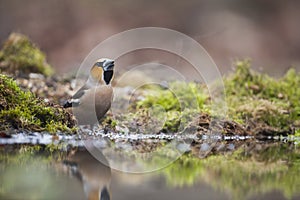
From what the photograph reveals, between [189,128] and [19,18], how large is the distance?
8327 mm

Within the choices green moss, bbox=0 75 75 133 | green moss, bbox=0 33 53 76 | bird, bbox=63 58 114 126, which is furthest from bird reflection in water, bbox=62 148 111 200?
green moss, bbox=0 33 53 76

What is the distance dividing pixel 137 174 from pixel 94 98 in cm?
182

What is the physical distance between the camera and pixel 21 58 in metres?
7.77

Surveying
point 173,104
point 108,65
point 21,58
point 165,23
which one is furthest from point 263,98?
point 165,23

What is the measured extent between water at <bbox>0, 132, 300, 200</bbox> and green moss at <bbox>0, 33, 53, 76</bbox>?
11.2 ft

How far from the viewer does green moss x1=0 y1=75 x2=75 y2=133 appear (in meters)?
4.54

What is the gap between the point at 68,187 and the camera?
2678mm

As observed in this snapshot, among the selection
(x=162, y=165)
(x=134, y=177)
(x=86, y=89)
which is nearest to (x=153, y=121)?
(x=86, y=89)

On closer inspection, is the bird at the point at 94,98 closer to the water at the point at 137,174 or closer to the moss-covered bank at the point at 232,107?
the water at the point at 137,174

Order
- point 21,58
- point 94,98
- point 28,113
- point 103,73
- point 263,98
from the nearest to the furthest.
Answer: point 28,113, point 94,98, point 103,73, point 263,98, point 21,58

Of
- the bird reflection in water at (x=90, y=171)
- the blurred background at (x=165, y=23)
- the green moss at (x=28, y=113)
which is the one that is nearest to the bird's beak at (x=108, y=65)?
the green moss at (x=28, y=113)

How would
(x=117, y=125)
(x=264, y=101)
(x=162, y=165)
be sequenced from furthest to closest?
(x=264, y=101), (x=117, y=125), (x=162, y=165)

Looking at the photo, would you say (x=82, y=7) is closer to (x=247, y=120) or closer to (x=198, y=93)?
(x=198, y=93)

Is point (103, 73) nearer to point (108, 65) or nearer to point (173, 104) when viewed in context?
point (108, 65)
